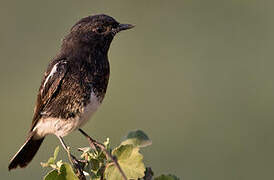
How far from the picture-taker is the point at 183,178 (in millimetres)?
9617

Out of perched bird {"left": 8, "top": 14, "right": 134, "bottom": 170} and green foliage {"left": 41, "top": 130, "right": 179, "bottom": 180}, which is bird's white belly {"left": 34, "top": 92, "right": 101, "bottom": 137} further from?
green foliage {"left": 41, "top": 130, "right": 179, "bottom": 180}

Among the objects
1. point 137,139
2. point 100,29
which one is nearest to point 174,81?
point 100,29

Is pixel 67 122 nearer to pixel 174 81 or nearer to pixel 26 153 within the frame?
pixel 26 153

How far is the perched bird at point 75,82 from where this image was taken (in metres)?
6.37

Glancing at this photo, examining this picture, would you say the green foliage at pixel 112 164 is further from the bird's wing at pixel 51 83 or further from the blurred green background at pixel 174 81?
the blurred green background at pixel 174 81

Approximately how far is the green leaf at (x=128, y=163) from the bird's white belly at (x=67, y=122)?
1.71 meters

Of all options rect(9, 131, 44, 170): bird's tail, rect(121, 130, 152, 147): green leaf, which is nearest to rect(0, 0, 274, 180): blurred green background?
rect(9, 131, 44, 170): bird's tail

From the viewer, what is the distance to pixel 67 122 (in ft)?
21.1

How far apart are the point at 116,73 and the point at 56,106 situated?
7251 millimetres

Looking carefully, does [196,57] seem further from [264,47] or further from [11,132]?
[11,132]

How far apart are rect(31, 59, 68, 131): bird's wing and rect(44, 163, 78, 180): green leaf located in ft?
5.55

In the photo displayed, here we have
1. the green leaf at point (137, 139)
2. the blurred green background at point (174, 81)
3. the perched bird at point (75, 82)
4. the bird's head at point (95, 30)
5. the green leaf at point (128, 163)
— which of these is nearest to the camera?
the green leaf at point (128, 163)

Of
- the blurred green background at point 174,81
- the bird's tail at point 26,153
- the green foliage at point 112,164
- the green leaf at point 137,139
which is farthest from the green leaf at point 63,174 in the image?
the blurred green background at point 174,81

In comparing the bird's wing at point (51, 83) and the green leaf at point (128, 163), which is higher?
the bird's wing at point (51, 83)
